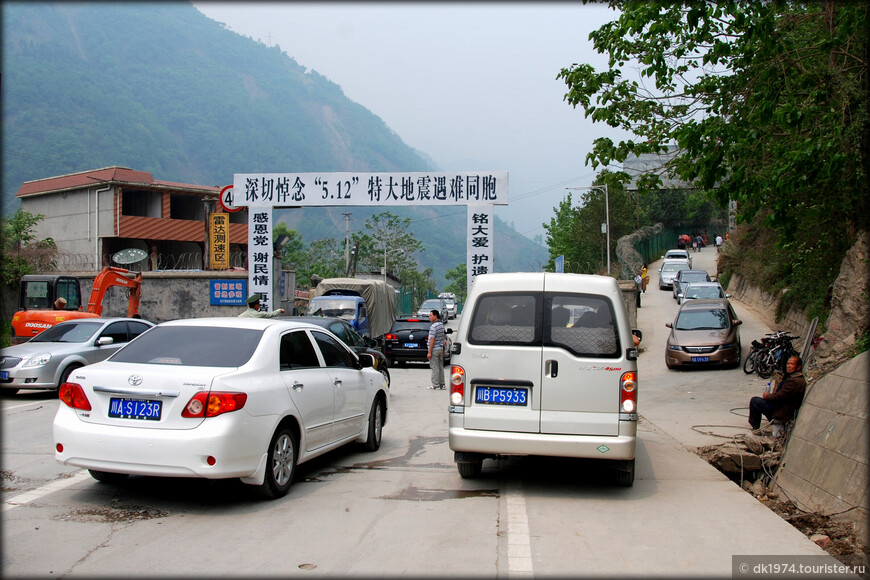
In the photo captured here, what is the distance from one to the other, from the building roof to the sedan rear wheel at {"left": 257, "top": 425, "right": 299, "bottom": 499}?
39284 mm

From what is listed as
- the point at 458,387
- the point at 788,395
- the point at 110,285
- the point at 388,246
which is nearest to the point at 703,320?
the point at 788,395

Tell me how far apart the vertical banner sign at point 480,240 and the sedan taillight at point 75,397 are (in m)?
16.4

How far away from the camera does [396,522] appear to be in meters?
6.00

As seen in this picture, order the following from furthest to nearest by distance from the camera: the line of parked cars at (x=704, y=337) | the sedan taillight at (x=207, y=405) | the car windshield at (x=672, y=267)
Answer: the car windshield at (x=672, y=267) < the line of parked cars at (x=704, y=337) < the sedan taillight at (x=207, y=405)

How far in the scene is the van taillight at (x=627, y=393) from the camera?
267 inches

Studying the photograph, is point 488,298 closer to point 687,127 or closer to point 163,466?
point 163,466

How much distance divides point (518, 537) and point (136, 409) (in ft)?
11.1

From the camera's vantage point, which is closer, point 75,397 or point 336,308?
point 75,397

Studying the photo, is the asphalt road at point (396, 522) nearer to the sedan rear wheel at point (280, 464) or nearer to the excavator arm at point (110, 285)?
the sedan rear wheel at point (280, 464)

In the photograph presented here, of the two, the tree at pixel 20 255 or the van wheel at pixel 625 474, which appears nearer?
the van wheel at pixel 625 474

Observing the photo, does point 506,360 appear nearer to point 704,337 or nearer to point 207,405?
point 207,405

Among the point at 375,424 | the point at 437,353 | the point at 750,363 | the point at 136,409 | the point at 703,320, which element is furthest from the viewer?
the point at 703,320

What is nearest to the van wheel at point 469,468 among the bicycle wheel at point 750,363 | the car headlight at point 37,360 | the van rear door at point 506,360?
the van rear door at point 506,360

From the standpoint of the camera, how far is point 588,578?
4.68 metres
